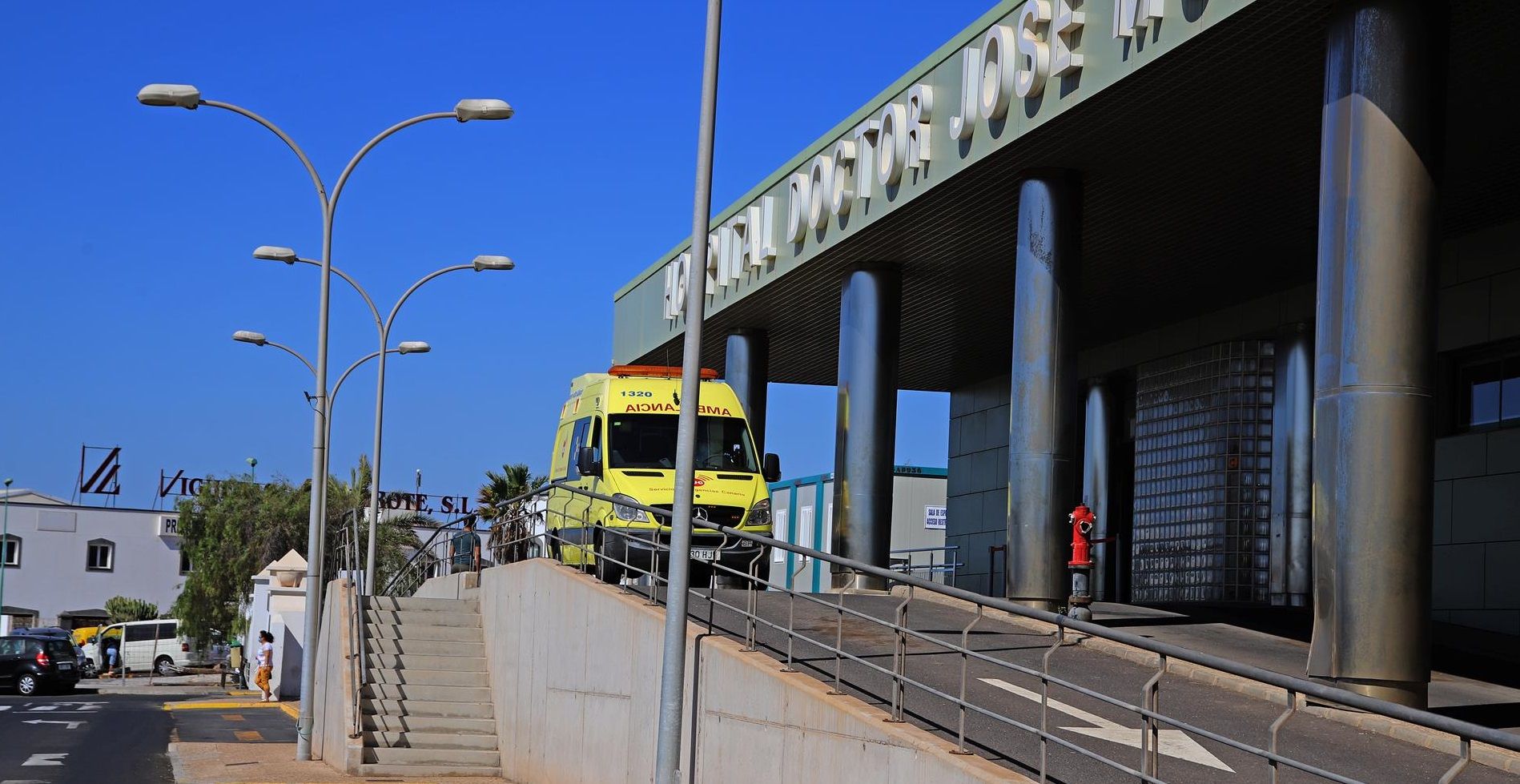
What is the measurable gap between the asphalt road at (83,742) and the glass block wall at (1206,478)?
594 inches

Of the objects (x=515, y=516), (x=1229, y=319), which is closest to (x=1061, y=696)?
(x=515, y=516)

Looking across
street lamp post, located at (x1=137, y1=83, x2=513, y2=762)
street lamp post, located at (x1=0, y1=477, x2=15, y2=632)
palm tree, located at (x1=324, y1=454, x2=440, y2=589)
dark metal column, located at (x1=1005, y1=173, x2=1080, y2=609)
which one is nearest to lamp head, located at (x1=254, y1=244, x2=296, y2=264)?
street lamp post, located at (x1=137, y1=83, x2=513, y2=762)

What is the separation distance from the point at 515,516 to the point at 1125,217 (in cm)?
955

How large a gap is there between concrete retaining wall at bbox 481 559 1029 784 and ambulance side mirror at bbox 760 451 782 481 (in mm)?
3046

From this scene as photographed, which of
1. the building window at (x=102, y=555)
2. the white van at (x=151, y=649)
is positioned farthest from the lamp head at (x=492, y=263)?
the building window at (x=102, y=555)

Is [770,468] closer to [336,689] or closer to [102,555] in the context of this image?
[336,689]

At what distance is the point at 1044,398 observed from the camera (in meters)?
18.3

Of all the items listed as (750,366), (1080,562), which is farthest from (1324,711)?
(750,366)

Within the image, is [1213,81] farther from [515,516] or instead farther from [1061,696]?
[515,516]

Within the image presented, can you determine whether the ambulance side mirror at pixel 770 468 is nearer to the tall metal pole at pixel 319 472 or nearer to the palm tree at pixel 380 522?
the tall metal pole at pixel 319 472

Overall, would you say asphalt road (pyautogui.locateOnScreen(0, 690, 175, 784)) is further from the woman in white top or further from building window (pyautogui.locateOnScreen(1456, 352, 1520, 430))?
building window (pyautogui.locateOnScreen(1456, 352, 1520, 430))

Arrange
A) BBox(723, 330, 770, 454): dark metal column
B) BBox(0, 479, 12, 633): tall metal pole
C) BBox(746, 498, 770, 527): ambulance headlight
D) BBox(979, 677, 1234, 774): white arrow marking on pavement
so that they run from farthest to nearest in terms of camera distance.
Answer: BBox(0, 479, 12, 633): tall metal pole, BBox(723, 330, 770, 454): dark metal column, BBox(746, 498, 770, 527): ambulance headlight, BBox(979, 677, 1234, 774): white arrow marking on pavement

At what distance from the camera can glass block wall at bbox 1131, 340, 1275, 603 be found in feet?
78.8

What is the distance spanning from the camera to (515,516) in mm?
23328
